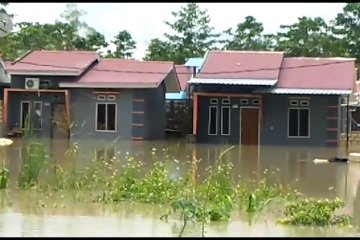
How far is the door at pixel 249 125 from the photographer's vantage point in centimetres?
3014

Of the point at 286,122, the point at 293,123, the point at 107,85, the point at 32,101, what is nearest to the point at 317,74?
the point at 293,123

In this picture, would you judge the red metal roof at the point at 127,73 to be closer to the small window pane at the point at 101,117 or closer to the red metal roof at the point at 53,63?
the red metal roof at the point at 53,63

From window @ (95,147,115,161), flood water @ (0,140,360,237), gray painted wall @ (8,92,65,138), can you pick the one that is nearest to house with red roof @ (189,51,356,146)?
Result: gray painted wall @ (8,92,65,138)

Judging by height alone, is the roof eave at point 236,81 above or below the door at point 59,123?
above

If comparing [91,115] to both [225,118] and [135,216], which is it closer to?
[225,118]

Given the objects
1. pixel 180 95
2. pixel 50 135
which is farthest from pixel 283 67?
pixel 50 135

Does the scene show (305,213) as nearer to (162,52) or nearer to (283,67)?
(283,67)

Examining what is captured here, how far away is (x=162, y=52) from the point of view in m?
47.2

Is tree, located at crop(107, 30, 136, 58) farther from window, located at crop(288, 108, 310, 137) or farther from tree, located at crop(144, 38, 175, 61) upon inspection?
window, located at crop(288, 108, 310, 137)

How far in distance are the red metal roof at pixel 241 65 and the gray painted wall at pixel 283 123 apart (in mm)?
1042

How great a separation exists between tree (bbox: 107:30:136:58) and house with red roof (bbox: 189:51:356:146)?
20.1m

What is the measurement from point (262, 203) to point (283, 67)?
68.5 feet

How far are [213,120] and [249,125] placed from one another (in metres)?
1.49

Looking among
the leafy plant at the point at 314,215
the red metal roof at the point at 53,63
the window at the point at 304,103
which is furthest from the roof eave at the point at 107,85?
the leafy plant at the point at 314,215
